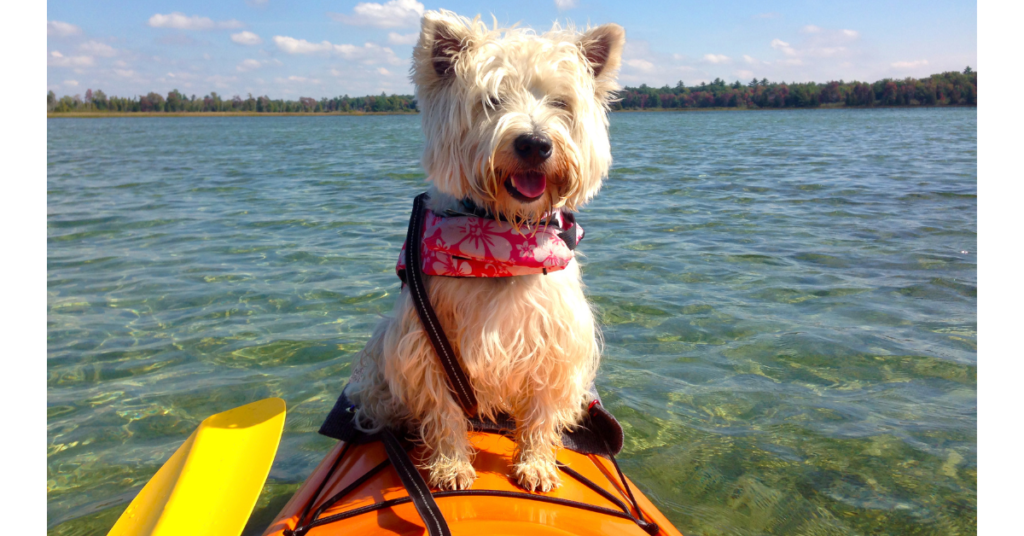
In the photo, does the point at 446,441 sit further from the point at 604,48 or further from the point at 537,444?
the point at 604,48

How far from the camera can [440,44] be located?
2.36 metres

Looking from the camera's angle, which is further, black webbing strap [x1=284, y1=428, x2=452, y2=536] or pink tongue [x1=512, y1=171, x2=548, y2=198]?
pink tongue [x1=512, y1=171, x2=548, y2=198]

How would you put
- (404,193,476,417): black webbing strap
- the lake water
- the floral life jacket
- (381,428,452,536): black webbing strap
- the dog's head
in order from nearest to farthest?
1. (381,428,452,536): black webbing strap
2. the dog's head
3. the floral life jacket
4. (404,193,476,417): black webbing strap
5. the lake water

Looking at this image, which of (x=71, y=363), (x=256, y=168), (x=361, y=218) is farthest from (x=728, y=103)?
(x=71, y=363)

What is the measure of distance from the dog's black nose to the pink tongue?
62mm

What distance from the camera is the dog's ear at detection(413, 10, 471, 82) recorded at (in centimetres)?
230

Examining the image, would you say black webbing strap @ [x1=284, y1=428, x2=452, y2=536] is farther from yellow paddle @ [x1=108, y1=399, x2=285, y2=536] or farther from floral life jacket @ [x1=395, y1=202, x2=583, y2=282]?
floral life jacket @ [x1=395, y1=202, x2=583, y2=282]

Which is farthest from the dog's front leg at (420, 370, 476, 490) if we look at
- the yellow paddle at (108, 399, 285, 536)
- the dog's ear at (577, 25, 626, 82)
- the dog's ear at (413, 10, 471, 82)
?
the dog's ear at (577, 25, 626, 82)

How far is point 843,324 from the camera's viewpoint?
19.1ft

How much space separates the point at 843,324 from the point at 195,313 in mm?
6416

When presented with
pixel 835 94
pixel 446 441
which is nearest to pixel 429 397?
pixel 446 441

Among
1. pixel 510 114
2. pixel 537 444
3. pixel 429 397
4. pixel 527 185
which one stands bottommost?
pixel 537 444

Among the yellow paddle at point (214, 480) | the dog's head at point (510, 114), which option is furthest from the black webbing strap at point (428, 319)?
the yellow paddle at point (214, 480)

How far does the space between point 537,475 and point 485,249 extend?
0.96 m
